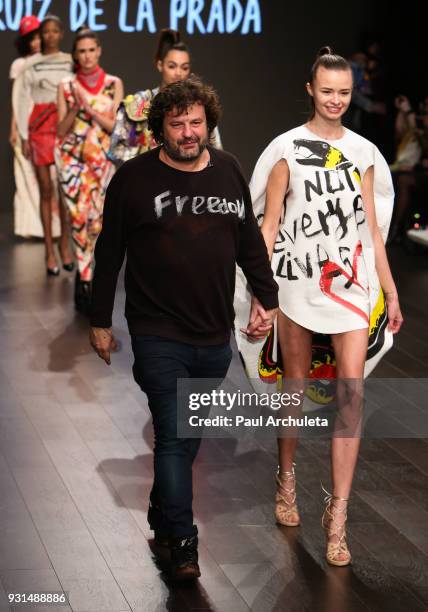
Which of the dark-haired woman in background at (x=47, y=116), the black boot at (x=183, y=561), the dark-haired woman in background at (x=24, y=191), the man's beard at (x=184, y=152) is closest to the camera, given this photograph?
the man's beard at (x=184, y=152)

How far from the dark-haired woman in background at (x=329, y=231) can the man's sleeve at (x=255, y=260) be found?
7.7 inches

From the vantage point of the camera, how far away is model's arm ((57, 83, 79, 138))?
24.7 feet

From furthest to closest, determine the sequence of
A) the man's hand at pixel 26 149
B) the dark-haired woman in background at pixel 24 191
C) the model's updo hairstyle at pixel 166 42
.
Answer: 1. the dark-haired woman in background at pixel 24 191
2. the man's hand at pixel 26 149
3. the model's updo hairstyle at pixel 166 42

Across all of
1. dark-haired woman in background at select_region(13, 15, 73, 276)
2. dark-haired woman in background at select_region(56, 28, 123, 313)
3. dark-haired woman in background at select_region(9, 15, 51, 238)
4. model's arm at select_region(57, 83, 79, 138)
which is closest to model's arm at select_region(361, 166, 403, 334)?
dark-haired woman in background at select_region(56, 28, 123, 313)

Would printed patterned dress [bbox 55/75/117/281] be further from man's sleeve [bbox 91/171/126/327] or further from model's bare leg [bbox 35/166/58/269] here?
man's sleeve [bbox 91/171/126/327]

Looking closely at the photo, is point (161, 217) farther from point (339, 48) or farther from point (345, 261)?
point (339, 48)

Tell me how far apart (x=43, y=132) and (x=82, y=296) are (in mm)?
1692

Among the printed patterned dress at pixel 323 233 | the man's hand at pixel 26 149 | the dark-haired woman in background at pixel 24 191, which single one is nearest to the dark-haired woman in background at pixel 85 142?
the man's hand at pixel 26 149

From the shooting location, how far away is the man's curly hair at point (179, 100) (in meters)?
3.76

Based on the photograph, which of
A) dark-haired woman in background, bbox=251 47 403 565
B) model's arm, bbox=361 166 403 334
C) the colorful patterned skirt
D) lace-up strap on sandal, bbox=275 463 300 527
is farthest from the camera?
the colorful patterned skirt

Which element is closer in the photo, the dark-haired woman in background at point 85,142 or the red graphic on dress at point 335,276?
the red graphic on dress at point 335,276

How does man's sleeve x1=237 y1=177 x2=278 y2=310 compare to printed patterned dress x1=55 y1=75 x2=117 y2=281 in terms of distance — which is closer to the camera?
man's sleeve x1=237 y1=177 x2=278 y2=310

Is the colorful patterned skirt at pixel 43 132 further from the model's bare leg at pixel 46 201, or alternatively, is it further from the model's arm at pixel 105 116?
the model's arm at pixel 105 116

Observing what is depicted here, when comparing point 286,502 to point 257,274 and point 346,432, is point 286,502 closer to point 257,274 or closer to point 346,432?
point 346,432
